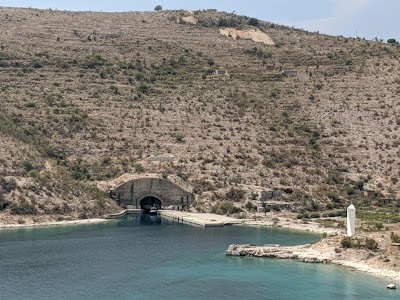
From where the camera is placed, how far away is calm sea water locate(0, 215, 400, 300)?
134 feet

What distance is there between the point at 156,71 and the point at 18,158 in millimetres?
33565

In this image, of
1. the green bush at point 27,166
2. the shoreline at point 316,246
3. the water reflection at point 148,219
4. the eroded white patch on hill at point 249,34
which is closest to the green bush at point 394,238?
the shoreline at point 316,246

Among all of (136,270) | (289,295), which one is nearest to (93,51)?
(136,270)

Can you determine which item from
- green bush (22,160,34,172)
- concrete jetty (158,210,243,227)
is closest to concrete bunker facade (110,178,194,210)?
concrete jetty (158,210,243,227)

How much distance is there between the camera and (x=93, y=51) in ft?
337

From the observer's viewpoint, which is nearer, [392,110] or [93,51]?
[392,110]

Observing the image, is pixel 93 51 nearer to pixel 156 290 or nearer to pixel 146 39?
pixel 146 39

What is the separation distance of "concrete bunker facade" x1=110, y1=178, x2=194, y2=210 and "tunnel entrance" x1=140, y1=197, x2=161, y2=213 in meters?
1.14

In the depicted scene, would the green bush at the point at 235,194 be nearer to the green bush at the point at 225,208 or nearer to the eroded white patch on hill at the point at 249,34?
the green bush at the point at 225,208

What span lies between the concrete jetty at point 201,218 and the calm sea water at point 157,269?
3267 millimetres

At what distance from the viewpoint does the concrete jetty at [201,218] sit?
64.4 m

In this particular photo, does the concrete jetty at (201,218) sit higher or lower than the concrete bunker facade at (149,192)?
lower

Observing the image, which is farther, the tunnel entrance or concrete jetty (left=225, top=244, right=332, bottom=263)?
the tunnel entrance

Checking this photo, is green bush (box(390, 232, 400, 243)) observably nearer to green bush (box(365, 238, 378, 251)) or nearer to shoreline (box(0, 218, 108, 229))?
A: green bush (box(365, 238, 378, 251))
